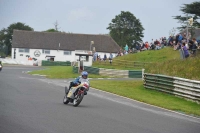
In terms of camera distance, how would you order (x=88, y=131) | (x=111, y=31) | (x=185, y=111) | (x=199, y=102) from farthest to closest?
(x=111, y=31), (x=199, y=102), (x=185, y=111), (x=88, y=131)

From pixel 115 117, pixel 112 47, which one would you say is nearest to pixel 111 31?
pixel 112 47

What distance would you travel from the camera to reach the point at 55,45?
112 m

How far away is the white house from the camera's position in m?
111

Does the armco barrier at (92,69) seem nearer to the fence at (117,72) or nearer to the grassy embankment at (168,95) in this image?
the fence at (117,72)

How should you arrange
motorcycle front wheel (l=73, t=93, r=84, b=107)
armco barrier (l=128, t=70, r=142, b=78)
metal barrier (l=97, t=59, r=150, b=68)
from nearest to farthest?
motorcycle front wheel (l=73, t=93, r=84, b=107)
armco barrier (l=128, t=70, r=142, b=78)
metal barrier (l=97, t=59, r=150, b=68)

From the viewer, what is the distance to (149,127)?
508 inches

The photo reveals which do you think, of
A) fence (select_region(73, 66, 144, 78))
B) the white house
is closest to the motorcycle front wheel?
fence (select_region(73, 66, 144, 78))

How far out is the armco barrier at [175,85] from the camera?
2395 centimetres

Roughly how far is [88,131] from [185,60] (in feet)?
69.0

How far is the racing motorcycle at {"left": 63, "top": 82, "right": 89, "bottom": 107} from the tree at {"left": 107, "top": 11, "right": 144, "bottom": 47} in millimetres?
108180

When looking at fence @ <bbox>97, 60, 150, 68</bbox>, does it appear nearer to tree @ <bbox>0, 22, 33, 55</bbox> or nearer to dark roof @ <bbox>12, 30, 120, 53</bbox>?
dark roof @ <bbox>12, 30, 120, 53</bbox>

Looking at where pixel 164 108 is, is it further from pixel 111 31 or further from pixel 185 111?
pixel 111 31

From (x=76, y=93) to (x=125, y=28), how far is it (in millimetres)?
110934

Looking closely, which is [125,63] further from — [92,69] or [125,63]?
[92,69]
